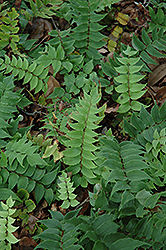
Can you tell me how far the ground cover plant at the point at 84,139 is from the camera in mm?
1945

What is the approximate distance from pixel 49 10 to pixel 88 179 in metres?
2.30

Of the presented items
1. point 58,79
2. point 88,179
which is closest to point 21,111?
point 58,79

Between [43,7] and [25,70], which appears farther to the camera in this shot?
[43,7]

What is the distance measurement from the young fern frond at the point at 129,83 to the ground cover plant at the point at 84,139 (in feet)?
0.03

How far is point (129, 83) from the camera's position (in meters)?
2.55

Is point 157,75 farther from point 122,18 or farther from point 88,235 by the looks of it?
point 88,235

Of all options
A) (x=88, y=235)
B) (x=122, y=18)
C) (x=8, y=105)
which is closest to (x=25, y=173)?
(x=8, y=105)

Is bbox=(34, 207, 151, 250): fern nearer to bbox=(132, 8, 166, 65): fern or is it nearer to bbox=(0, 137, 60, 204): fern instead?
bbox=(0, 137, 60, 204): fern

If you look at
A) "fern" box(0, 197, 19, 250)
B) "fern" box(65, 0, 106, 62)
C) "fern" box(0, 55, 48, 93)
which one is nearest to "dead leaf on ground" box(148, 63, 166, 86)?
"fern" box(65, 0, 106, 62)

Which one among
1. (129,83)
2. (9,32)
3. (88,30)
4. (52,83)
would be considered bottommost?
(52,83)

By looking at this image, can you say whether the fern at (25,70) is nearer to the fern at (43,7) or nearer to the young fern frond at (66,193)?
the fern at (43,7)

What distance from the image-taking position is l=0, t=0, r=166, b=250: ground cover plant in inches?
76.6

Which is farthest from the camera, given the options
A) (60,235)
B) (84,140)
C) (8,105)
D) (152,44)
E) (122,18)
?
(122,18)

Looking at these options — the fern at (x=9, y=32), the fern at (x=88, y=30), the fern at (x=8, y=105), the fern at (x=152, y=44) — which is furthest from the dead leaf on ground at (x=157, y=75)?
the fern at (x=9, y=32)
